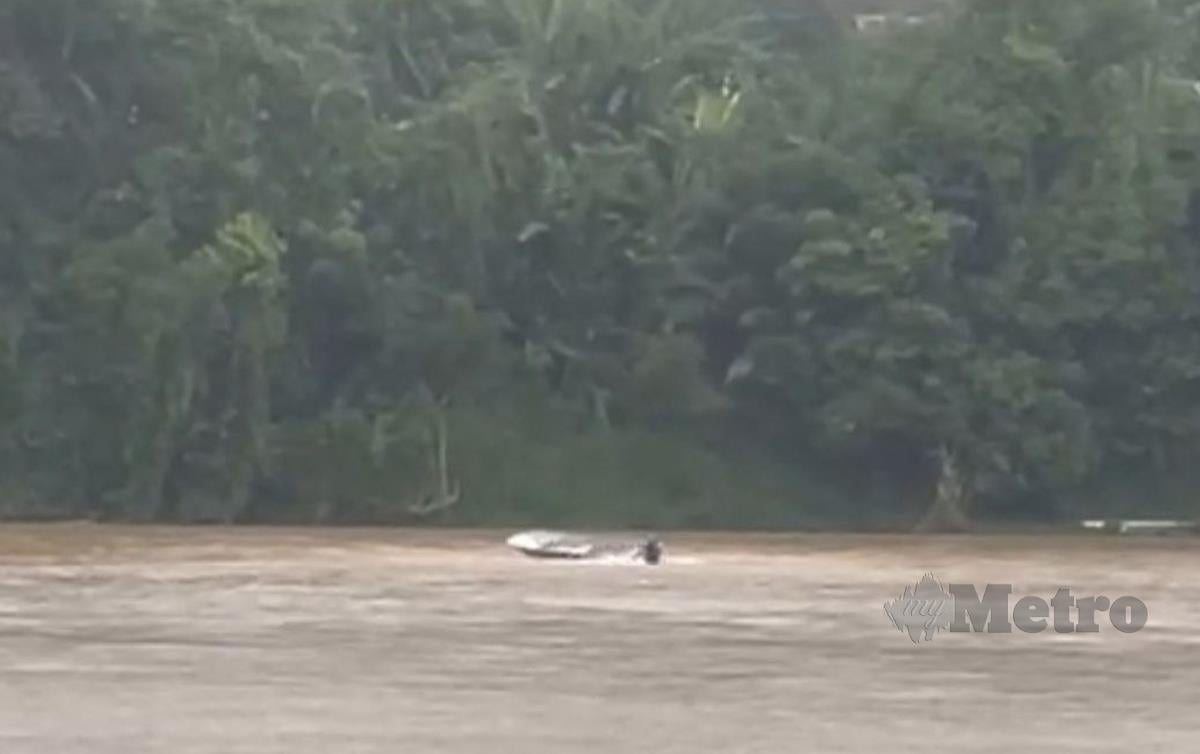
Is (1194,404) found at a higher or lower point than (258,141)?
lower

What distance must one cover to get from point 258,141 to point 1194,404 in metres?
12.9

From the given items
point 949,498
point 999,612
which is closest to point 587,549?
point 999,612

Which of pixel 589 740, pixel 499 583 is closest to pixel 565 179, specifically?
pixel 499 583

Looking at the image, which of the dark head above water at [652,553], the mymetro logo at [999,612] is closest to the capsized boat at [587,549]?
the dark head above water at [652,553]

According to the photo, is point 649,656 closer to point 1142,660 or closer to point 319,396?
point 1142,660

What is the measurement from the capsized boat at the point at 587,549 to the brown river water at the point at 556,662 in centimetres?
65

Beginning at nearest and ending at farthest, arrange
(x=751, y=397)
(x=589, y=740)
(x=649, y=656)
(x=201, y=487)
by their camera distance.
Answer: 1. (x=589, y=740)
2. (x=649, y=656)
3. (x=201, y=487)
4. (x=751, y=397)

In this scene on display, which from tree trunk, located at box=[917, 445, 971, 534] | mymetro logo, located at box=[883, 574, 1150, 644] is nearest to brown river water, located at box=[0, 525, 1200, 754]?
mymetro logo, located at box=[883, 574, 1150, 644]

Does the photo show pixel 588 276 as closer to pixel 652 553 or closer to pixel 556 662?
pixel 652 553

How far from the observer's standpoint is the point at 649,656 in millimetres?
17562

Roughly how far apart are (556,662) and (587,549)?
1166cm

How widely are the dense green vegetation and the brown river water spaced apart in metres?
10.3

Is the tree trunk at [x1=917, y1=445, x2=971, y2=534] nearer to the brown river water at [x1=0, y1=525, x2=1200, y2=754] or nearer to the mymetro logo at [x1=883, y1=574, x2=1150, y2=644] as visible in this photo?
the brown river water at [x1=0, y1=525, x2=1200, y2=754]

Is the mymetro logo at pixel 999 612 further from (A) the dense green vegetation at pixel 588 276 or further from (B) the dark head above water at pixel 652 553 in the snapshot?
(A) the dense green vegetation at pixel 588 276
